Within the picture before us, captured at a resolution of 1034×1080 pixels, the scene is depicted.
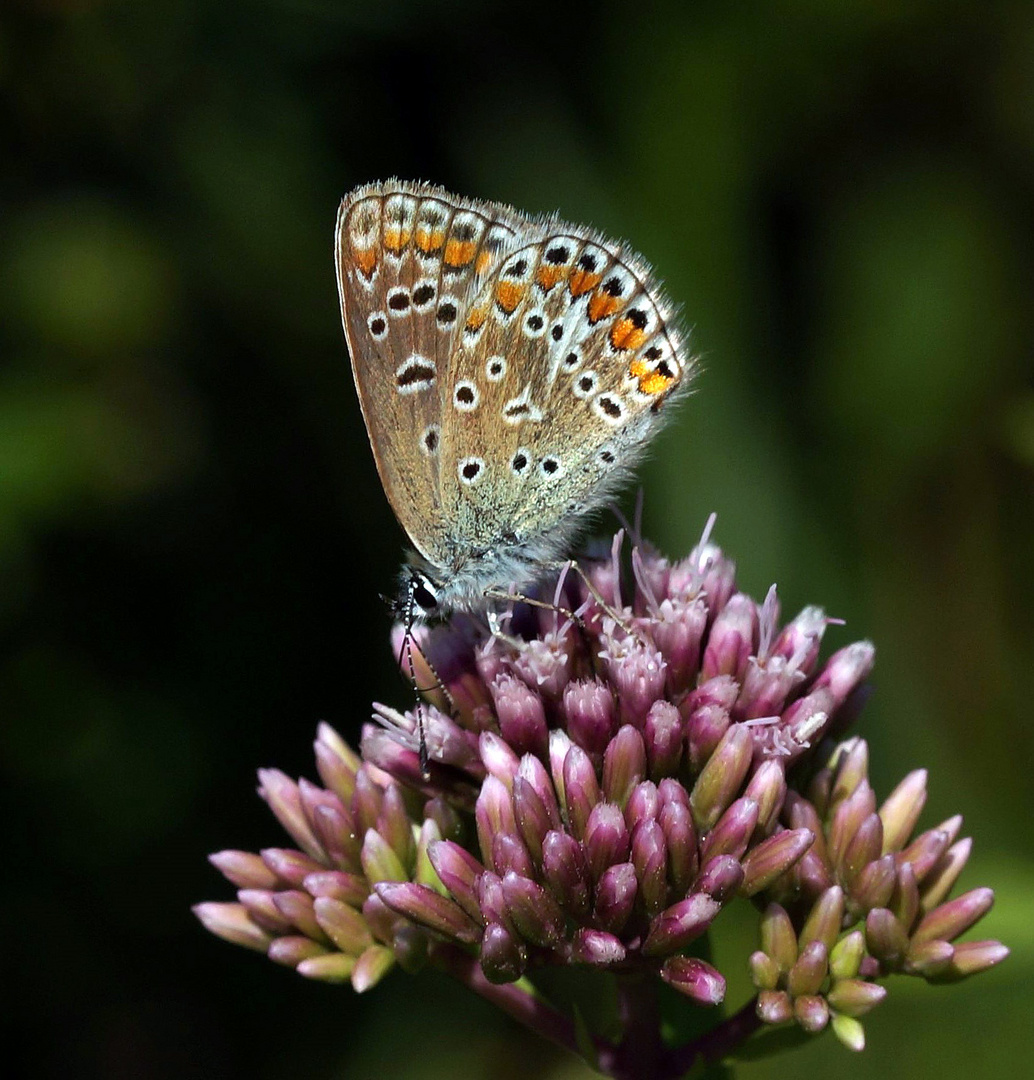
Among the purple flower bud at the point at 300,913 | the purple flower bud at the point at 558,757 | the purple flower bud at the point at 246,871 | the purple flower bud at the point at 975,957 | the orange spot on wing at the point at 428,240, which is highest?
the orange spot on wing at the point at 428,240

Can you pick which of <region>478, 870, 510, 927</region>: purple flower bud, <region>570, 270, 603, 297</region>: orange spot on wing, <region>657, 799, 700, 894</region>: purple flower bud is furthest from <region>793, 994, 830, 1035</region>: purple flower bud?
<region>570, 270, 603, 297</region>: orange spot on wing

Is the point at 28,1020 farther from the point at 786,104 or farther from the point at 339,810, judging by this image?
the point at 786,104

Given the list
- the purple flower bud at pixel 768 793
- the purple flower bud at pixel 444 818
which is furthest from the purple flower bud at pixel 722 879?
the purple flower bud at pixel 444 818

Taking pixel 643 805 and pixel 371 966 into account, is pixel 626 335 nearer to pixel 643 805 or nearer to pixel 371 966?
pixel 643 805

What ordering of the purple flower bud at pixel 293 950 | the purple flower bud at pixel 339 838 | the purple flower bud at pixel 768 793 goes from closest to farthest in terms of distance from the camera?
the purple flower bud at pixel 768 793, the purple flower bud at pixel 293 950, the purple flower bud at pixel 339 838

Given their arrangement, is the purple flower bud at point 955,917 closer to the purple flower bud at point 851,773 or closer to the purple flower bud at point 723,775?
the purple flower bud at point 851,773

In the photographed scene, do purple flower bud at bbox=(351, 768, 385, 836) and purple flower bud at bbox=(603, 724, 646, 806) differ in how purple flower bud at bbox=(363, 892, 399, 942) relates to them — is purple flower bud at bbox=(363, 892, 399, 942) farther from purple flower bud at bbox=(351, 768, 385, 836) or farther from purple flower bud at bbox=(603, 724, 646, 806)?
purple flower bud at bbox=(603, 724, 646, 806)
